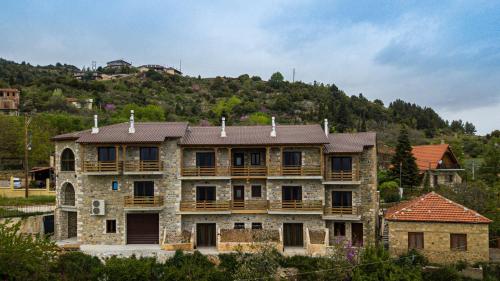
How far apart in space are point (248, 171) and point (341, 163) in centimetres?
659

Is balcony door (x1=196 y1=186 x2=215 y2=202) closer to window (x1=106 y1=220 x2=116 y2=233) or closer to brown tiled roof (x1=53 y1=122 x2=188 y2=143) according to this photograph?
brown tiled roof (x1=53 y1=122 x2=188 y2=143)

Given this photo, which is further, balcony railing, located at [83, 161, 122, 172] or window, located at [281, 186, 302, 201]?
window, located at [281, 186, 302, 201]

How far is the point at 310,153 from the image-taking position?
97.6ft

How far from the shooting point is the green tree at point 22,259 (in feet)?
74.7

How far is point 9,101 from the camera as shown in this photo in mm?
70500

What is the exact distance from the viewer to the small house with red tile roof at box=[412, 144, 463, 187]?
44594mm

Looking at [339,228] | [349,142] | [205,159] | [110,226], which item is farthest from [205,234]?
[349,142]

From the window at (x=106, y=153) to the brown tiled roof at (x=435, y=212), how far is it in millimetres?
18969

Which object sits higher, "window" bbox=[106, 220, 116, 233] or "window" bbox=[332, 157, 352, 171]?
"window" bbox=[332, 157, 352, 171]

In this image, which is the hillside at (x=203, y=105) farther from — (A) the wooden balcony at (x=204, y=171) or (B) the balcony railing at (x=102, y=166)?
(A) the wooden balcony at (x=204, y=171)

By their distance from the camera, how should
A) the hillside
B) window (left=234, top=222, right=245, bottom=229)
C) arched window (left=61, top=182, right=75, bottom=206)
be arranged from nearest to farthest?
1. window (left=234, top=222, right=245, bottom=229)
2. arched window (left=61, top=182, right=75, bottom=206)
3. the hillside

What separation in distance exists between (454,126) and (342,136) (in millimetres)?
81300

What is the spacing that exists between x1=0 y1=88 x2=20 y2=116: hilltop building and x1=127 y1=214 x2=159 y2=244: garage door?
4715cm

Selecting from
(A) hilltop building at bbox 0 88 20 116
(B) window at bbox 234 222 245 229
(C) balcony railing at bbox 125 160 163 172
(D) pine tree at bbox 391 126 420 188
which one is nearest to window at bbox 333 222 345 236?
(B) window at bbox 234 222 245 229
